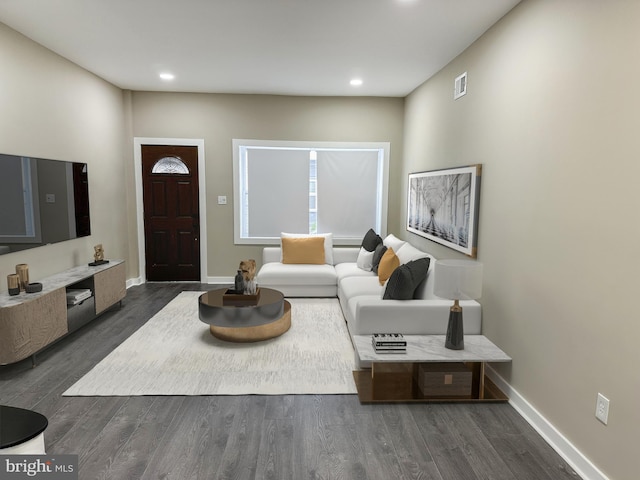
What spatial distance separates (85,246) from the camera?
4727 millimetres

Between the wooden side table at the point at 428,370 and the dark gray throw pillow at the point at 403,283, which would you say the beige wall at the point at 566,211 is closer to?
the wooden side table at the point at 428,370

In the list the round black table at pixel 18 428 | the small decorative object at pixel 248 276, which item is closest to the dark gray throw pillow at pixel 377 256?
the small decorative object at pixel 248 276

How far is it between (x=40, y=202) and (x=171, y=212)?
227 centimetres

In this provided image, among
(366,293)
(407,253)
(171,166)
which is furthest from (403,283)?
(171,166)

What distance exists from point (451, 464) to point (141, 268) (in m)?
5.19

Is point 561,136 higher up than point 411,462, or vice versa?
point 561,136

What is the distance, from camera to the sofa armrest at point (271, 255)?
5828 millimetres

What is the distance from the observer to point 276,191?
621cm

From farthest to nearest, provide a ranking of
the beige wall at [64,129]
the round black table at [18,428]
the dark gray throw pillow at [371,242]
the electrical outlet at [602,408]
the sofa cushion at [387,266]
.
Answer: the dark gray throw pillow at [371,242], the sofa cushion at [387,266], the beige wall at [64,129], the electrical outlet at [602,408], the round black table at [18,428]

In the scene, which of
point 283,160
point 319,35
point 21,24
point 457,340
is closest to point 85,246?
point 21,24

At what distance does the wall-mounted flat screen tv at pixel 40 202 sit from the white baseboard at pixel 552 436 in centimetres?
405

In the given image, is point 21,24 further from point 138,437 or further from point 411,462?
point 411,462

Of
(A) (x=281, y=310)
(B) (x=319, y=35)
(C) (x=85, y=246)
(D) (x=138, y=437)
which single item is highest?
(B) (x=319, y=35)

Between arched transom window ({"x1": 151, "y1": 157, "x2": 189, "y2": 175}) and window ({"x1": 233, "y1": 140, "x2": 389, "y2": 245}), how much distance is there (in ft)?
2.70
